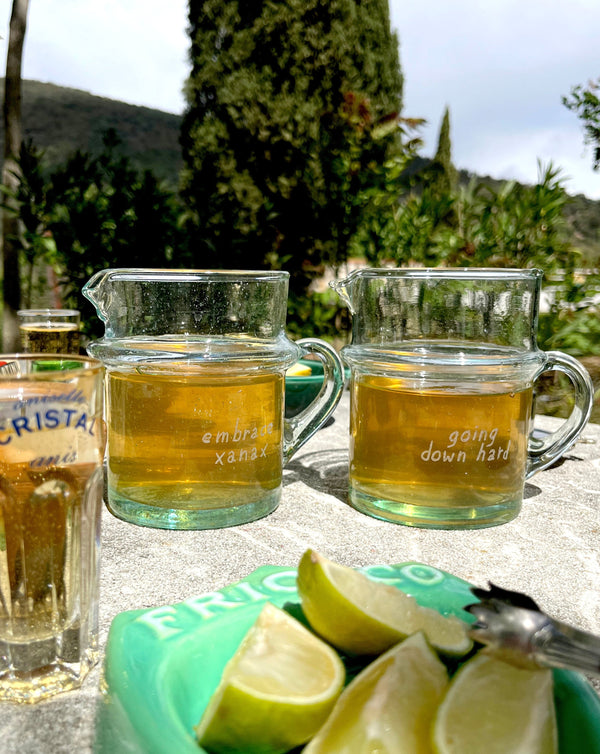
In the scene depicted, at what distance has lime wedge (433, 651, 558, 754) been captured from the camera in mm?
448

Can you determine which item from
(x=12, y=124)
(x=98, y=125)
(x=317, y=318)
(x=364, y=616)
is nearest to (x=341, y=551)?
(x=364, y=616)

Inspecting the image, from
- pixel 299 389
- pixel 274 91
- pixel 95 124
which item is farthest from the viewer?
pixel 95 124

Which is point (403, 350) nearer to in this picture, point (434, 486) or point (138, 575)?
point (434, 486)

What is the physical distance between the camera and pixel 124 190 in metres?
3.30

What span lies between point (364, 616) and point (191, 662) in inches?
5.6

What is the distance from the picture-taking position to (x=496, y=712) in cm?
47

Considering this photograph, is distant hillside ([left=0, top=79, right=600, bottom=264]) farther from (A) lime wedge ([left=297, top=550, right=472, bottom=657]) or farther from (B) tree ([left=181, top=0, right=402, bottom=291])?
(A) lime wedge ([left=297, top=550, right=472, bottom=657])

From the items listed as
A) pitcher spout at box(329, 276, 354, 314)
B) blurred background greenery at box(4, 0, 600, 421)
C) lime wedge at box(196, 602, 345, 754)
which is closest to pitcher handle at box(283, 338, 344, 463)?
pitcher spout at box(329, 276, 354, 314)

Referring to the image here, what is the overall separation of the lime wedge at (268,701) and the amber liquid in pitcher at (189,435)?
0.43 m

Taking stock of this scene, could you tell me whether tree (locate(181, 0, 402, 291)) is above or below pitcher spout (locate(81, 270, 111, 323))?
above

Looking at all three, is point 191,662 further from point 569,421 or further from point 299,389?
point 299,389

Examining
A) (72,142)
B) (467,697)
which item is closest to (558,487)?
(467,697)

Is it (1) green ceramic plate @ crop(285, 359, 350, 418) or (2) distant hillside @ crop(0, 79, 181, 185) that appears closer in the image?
(1) green ceramic plate @ crop(285, 359, 350, 418)

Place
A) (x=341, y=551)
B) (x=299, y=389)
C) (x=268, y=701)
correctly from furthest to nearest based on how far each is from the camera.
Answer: (x=299, y=389), (x=341, y=551), (x=268, y=701)
